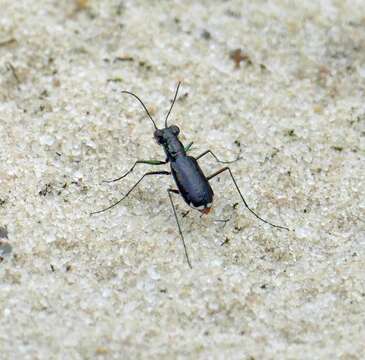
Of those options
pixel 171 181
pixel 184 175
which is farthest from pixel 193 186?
pixel 171 181

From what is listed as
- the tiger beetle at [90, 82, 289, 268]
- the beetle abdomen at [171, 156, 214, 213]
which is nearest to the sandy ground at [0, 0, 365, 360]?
the tiger beetle at [90, 82, 289, 268]

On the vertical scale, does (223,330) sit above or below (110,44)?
below

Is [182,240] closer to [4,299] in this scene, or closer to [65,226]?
[65,226]

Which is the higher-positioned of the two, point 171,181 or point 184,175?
point 184,175

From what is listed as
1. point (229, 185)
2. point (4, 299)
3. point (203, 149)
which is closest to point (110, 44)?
point (203, 149)

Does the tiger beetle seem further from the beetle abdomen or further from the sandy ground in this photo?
the sandy ground

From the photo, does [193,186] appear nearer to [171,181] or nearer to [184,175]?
[184,175]
